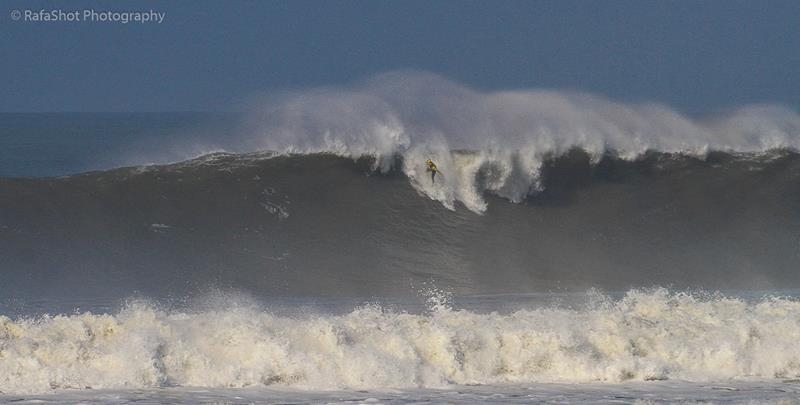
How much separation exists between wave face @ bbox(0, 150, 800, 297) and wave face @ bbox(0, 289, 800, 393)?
11.2 feet

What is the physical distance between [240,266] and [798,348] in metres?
6.46

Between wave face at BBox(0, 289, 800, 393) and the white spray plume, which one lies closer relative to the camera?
wave face at BBox(0, 289, 800, 393)

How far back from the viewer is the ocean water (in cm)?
732

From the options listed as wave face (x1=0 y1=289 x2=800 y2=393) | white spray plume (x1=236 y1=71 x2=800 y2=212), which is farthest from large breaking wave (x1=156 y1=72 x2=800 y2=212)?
wave face (x1=0 y1=289 x2=800 y2=393)

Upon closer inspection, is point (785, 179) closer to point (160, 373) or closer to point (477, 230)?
point (477, 230)

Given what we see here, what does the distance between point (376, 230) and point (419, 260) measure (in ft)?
3.86

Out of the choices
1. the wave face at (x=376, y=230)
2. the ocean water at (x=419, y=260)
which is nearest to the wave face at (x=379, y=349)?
the ocean water at (x=419, y=260)

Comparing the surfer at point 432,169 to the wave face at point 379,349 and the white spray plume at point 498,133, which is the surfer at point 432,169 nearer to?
the white spray plume at point 498,133

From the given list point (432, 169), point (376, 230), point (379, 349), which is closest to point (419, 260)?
point (376, 230)

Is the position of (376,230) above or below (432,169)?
below

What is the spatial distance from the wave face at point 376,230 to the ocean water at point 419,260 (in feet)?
0.14

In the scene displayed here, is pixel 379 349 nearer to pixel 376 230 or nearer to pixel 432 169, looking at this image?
pixel 376 230

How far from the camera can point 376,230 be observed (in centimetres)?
1389

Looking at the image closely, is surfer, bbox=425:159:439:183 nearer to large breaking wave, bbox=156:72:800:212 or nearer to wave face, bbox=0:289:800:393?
large breaking wave, bbox=156:72:800:212
